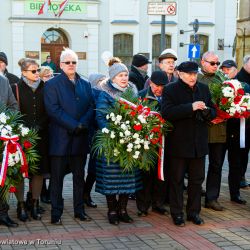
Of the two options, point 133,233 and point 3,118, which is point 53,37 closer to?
point 3,118

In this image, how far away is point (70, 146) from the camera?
6301mm

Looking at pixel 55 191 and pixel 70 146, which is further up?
pixel 70 146

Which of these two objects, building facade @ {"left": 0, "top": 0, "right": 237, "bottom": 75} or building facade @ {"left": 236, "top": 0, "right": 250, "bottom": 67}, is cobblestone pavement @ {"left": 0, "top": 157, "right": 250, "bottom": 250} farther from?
building facade @ {"left": 236, "top": 0, "right": 250, "bottom": 67}

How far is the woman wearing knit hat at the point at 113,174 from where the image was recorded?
6273 millimetres

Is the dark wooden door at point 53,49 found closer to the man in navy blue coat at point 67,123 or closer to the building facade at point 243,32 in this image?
the building facade at point 243,32

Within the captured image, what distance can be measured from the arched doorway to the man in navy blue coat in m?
19.6

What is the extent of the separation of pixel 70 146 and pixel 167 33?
69.4ft

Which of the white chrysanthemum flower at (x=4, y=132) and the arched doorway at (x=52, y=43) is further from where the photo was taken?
the arched doorway at (x=52, y=43)

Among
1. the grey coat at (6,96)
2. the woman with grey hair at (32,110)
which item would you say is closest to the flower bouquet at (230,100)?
the woman with grey hair at (32,110)

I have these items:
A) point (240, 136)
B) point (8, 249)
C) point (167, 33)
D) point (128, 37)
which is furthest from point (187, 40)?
point (8, 249)

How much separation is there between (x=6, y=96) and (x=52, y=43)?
19.8 metres

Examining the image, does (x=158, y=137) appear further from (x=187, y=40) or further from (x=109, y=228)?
(x=187, y=40)

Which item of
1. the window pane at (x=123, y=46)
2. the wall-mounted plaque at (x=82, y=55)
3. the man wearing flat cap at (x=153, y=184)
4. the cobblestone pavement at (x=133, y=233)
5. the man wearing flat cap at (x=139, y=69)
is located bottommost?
the cobblestone pavement at (x=133, y=233)

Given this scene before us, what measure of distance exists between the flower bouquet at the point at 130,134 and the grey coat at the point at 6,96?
1.05m
